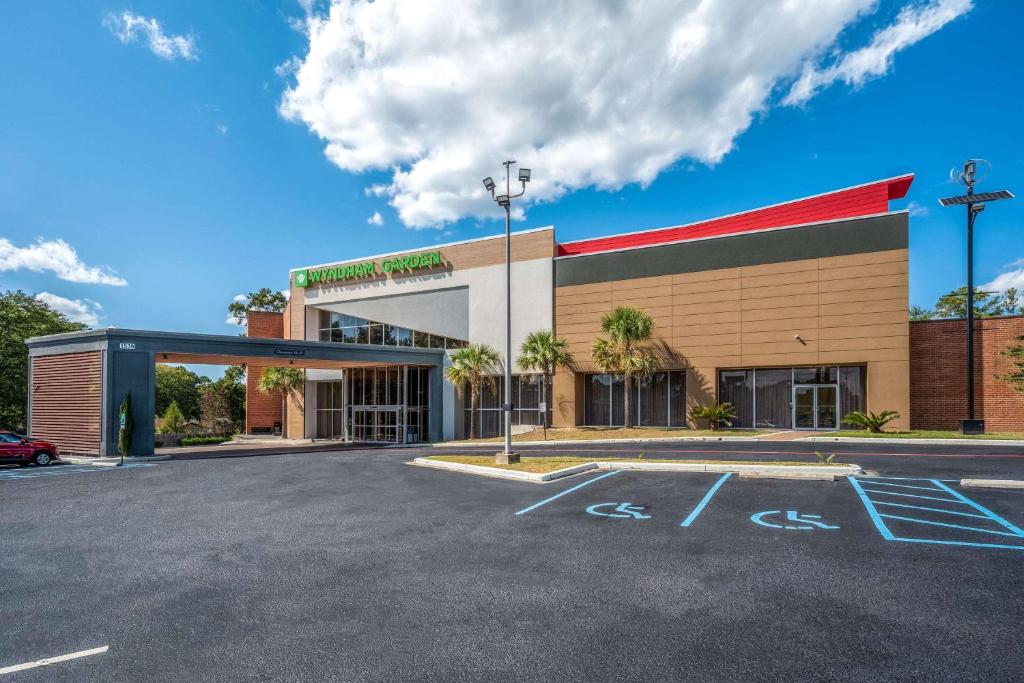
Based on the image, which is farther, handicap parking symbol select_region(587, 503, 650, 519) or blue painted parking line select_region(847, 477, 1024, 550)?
handicap parking symbol select_region(587, 503, 650, 519)

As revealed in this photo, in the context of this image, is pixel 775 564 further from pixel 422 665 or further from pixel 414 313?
pixel 414 313

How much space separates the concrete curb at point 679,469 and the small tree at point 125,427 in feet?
47.2

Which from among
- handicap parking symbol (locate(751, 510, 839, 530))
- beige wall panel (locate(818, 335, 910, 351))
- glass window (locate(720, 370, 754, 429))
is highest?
beige wall panel (locate(818, 335, 910, 351))

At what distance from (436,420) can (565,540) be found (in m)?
28.0

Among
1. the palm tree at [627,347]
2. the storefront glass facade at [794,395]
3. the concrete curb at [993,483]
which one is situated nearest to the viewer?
the concrete curb at [993,483]

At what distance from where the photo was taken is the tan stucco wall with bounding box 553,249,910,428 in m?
25.8

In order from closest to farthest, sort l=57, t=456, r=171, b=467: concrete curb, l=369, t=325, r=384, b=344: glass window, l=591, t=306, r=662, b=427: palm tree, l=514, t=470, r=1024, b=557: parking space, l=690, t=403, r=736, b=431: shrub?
l=514, t=470, r=1024, b=557: parking space < l=57, t=456, r=171, b=467: concrete curb < l=690, t=403, r=736, b=431: shrub < l=591, t=306, r=662, b=427: palm tree < l=369, t=325, r=384, b=344: glass window

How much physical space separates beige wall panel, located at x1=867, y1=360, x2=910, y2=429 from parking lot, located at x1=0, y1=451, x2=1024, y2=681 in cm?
1554

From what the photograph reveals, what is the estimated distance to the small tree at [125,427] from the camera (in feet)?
74.8

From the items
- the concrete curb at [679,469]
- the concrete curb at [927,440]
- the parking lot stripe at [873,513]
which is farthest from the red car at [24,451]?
the concrete curb at [927,440]

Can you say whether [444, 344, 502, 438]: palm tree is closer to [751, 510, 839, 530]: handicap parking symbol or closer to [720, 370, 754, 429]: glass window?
[720, 370, 754, 429]: glass window

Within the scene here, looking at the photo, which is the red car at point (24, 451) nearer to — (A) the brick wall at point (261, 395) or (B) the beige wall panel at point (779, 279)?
(A) the brick wall at point (261, 395)

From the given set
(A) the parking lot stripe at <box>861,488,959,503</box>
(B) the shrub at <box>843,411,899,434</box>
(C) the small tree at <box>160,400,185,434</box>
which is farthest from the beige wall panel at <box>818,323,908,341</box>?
(C) the small tree at <box>160,400,185,434</box>

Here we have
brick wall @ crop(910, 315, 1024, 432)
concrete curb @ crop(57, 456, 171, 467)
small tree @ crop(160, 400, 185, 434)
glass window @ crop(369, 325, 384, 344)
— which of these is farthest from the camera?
small tree @ crop(160, 400, 185, 434)
